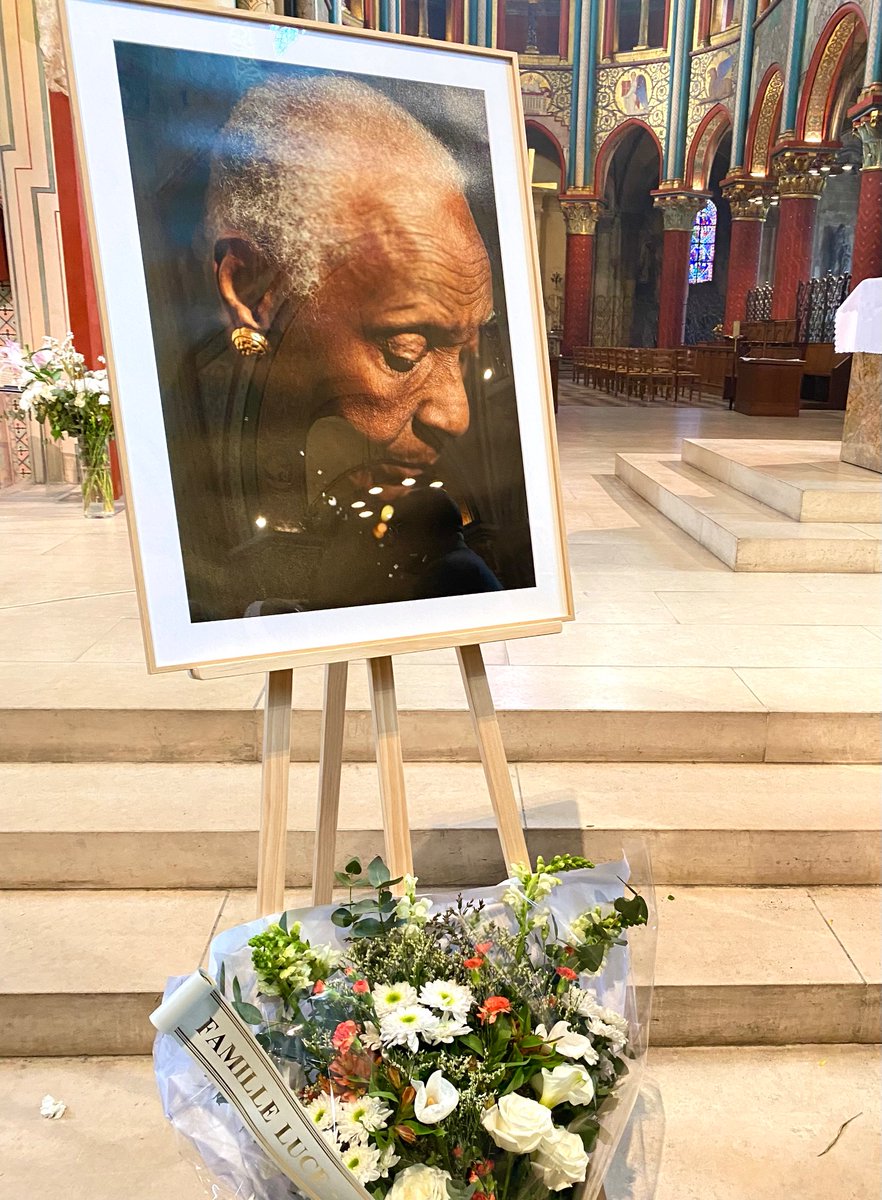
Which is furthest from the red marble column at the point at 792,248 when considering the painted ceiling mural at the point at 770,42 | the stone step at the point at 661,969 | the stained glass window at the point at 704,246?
the stone step at the point at 661,969

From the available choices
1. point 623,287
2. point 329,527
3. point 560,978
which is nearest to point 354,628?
point 329,527

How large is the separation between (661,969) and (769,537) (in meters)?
3.03

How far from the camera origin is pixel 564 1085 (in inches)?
54.6

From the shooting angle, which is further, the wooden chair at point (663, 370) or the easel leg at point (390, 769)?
the wooden chair at point (663, 370)

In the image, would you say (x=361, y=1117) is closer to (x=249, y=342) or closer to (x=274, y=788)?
(x=274, y=788)

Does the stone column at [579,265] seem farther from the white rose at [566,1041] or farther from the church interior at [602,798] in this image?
the white rose at [566,1041]

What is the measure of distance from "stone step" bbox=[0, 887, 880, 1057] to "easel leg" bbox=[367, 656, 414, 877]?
33.6 inches

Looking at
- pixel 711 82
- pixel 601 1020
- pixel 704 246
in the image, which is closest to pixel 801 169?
pixel 711 82

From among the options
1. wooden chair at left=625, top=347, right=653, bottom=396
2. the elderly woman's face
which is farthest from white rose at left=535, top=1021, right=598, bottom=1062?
wooden chair at left=625, top=347, right=653, bottom=396

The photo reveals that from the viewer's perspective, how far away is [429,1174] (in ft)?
4.38

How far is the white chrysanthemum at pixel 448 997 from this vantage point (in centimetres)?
140

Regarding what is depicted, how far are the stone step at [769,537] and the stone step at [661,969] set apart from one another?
2.55m

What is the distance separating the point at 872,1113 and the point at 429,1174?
48.3 inches

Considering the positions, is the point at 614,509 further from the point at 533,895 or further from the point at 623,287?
the point at 623,287
